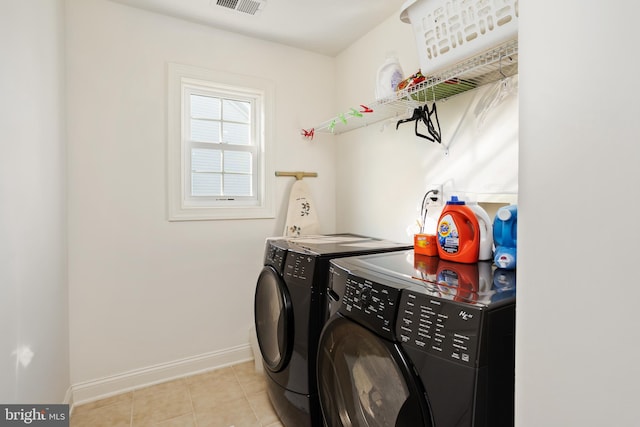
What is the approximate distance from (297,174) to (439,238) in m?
1.45

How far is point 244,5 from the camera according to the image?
2.07 m

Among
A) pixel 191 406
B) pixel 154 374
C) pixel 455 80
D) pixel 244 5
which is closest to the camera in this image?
pixel 455 80

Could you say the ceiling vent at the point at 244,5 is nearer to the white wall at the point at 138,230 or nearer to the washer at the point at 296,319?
the white wall at the point at 138,230

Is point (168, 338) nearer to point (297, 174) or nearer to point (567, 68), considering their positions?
point (297, 174)

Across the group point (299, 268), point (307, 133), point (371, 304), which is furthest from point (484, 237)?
point (307, 133)

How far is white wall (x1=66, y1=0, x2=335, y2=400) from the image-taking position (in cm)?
200

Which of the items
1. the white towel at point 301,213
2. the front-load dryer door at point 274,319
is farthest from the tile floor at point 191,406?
the white towel at point 301,213

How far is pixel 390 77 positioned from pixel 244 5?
3.56ft

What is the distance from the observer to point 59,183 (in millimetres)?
1797

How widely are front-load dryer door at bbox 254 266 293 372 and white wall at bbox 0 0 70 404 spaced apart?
3.27 feet

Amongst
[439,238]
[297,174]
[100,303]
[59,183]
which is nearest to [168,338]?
[100,303]

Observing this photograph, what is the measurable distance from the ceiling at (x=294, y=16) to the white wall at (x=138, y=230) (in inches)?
3.7

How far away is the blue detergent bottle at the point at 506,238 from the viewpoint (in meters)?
1.19

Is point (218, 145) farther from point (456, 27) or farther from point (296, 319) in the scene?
point (456, 27)
